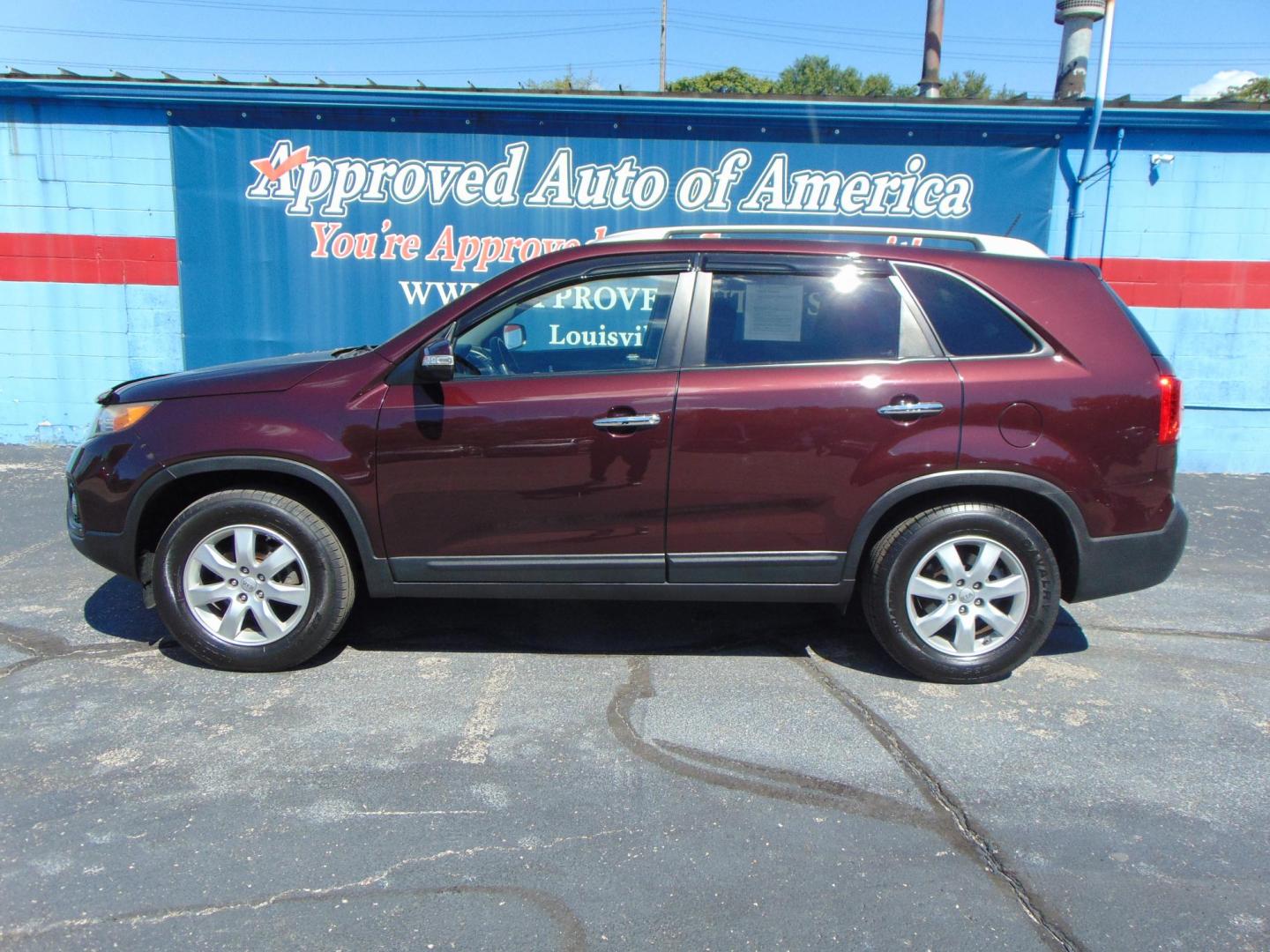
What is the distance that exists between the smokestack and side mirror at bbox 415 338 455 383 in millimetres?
7490

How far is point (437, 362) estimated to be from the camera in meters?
3.77

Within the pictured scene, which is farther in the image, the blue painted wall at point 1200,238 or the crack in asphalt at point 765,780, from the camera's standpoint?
the blue painted wall at point 1200,238

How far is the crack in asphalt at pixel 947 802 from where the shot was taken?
257 centimetres

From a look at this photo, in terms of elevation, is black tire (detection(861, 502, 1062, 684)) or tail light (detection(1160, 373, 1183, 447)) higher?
tail light (detection(1160, 373, 1183, 447))

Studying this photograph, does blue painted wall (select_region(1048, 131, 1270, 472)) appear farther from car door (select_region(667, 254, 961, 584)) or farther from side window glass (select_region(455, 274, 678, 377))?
side window glass (select_region(455, 274, 678, 377))

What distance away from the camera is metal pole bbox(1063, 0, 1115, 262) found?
783cm

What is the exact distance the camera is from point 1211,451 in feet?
28.0

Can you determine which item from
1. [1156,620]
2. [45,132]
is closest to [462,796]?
[1156,620]

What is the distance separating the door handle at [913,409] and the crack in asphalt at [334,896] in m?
2.24

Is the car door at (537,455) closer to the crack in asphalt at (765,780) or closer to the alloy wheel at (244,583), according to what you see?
the alloy wheel at (244,583)

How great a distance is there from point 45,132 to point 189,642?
21.7 feet

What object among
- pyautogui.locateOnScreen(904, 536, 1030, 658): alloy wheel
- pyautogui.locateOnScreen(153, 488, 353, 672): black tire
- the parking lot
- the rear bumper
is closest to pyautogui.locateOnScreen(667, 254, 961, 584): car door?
pyautogui.locateOnScreen(904, 536, 1030, 658): alloy wheel

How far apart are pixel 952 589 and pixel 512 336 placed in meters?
2.20

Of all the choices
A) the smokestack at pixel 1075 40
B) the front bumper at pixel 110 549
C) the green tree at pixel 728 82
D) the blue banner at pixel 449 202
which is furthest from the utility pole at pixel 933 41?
the green tree at pixel 728 82
